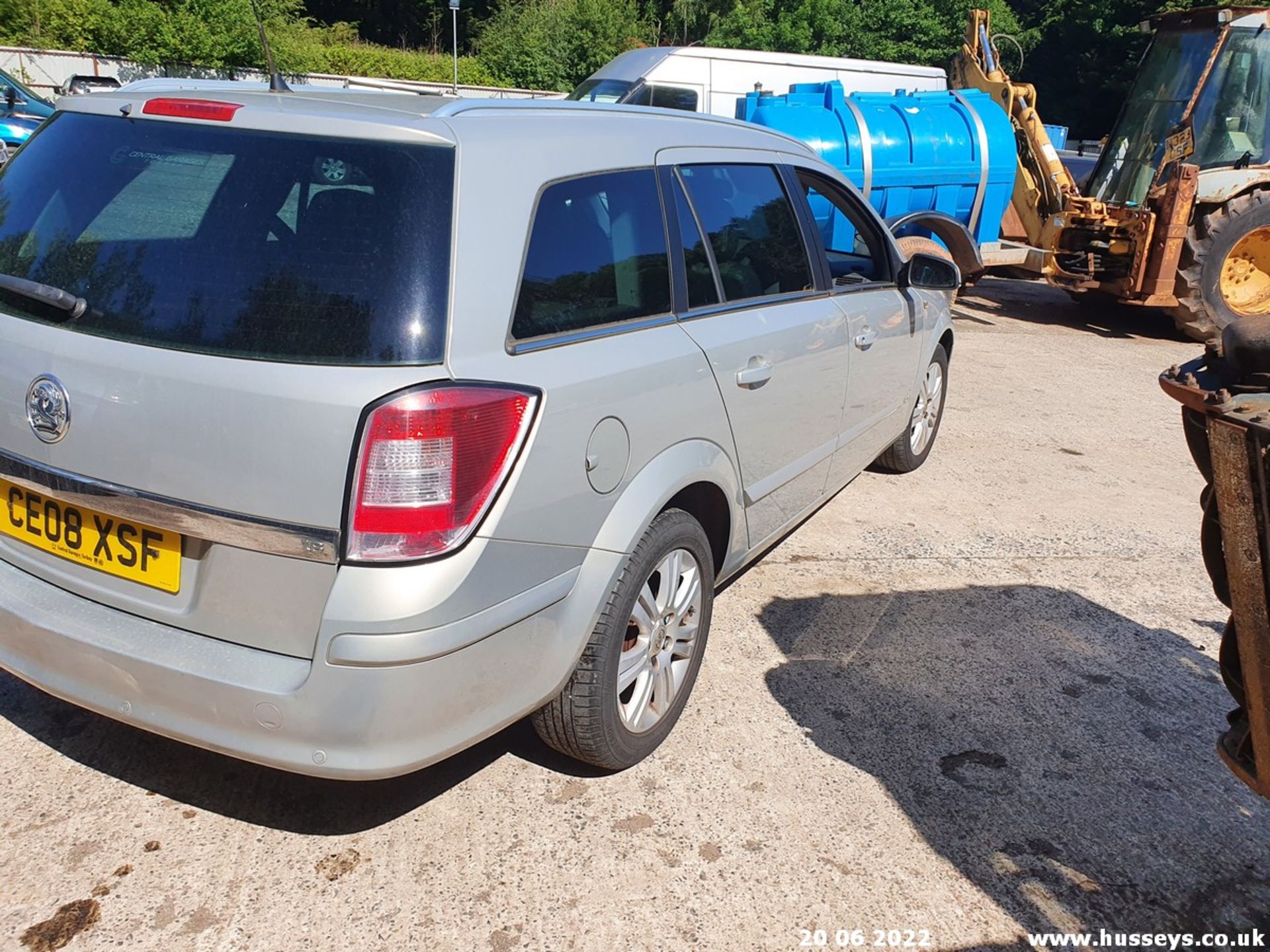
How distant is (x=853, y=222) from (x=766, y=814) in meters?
2.81

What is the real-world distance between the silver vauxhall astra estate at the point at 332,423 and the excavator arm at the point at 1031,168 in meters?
8.87

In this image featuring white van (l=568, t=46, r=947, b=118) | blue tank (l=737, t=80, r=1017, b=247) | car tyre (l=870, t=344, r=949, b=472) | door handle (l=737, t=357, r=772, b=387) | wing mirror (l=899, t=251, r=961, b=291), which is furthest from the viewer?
white van (l=568, t=46, r=947, b=118)

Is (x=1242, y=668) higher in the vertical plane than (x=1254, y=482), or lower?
lower

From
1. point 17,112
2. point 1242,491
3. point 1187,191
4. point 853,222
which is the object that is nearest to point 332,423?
point 1242,491

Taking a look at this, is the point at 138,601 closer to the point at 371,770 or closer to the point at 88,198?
the point at 371,770

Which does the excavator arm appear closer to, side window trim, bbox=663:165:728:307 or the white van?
the white van

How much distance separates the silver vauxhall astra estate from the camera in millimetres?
2150

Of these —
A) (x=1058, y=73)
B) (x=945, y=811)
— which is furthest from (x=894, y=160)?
(x=1058, y=73)

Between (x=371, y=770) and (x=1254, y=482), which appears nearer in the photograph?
(x=1254, y=482)

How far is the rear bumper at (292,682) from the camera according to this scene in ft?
7.16

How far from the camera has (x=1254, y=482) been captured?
6.79 ft

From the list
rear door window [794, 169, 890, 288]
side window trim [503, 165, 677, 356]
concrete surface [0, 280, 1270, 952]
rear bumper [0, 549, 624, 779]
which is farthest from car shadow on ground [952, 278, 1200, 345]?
rear bumper [0, 549, 624, 779]

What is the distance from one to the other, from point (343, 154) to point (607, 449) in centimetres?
91
